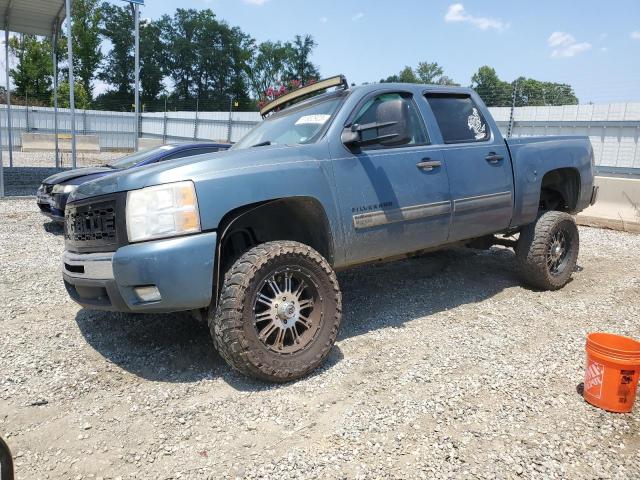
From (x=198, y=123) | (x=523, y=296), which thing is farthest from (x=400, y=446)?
(x=198, y=123)

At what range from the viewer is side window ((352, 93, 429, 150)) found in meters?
3.95

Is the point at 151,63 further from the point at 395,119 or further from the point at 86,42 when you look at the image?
the point at 395,119

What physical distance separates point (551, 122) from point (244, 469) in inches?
522

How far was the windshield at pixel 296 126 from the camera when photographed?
3933 millimetres

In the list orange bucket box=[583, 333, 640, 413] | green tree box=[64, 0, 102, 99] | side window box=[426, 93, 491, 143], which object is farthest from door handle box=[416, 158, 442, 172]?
green tree box=[64, 0, 102, 99]

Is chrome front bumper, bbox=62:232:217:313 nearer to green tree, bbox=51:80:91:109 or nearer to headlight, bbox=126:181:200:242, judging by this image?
headlight, bbox=126:181:200:242

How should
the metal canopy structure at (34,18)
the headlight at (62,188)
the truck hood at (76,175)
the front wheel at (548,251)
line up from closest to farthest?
the front wheel at (548,251) → the headlight at (62,188) → the truck hood at (76,175) → the metal canopy structure at (34,18)

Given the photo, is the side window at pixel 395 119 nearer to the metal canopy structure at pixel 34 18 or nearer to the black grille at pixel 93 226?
the black grille at pixel 93 226

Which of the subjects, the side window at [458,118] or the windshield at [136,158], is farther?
the windshield at [136,158]

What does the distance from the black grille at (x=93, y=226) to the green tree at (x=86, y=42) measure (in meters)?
59.8

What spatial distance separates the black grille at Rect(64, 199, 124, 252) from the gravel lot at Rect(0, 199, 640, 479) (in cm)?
89

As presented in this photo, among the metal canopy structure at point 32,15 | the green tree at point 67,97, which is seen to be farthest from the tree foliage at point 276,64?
the metal canopy structure at point 32,15

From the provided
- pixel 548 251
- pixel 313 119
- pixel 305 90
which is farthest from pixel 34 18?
pixel 548 251

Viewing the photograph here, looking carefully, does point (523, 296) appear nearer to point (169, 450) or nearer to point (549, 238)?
point (549, 238)
